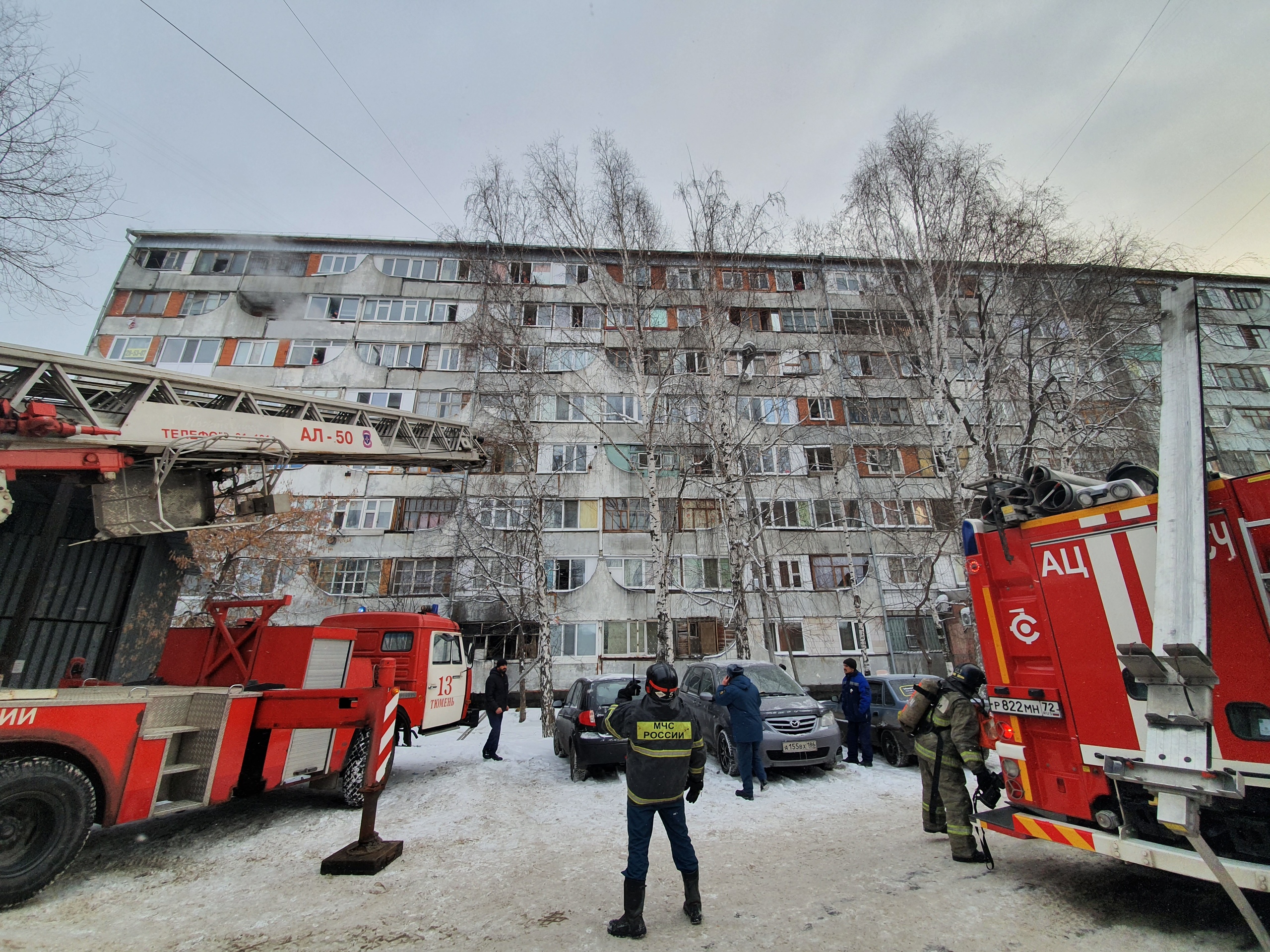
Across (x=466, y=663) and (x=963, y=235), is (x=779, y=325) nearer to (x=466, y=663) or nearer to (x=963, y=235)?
(x=963, y=235)

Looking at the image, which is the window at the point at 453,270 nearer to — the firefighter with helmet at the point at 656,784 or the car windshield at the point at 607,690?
the car windshield at the point at 607,690

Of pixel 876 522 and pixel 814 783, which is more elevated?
pixel 876 522

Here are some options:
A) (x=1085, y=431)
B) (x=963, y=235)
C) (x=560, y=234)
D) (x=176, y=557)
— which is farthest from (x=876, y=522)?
(x=176, y=557)

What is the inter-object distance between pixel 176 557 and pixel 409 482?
14.2 metres

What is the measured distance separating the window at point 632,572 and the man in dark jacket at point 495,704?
12.1 meters

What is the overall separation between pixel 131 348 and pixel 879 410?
117 ft

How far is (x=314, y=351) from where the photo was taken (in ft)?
85.9

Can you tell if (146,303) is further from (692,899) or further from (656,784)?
(692,899)

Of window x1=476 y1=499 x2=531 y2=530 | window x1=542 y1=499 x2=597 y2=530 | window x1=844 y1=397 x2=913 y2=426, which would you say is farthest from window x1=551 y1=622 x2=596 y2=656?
window x1=844 y1=397 x2=913 y2=426

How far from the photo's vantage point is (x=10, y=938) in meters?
3.60

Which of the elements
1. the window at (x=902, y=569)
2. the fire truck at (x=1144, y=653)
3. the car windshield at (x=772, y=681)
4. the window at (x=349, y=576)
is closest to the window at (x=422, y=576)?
the window at (x=349, y=576)

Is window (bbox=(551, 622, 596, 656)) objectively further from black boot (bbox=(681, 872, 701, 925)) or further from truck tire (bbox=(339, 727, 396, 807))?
black boot (bbox=(681, 872, 701, 925))

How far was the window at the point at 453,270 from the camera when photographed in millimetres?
27906

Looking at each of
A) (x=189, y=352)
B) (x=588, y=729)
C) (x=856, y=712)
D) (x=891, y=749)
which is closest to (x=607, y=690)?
(x=588, y=729)
